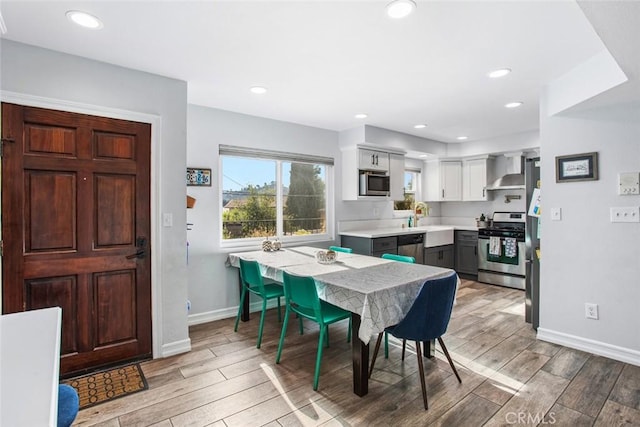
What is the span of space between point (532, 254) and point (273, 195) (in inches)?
121

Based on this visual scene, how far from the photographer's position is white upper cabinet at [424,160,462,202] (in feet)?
19.8

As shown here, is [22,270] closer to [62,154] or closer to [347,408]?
[62,154]

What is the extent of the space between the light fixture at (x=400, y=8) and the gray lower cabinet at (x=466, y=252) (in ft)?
14.8

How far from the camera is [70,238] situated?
2467mm

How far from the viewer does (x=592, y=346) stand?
2826 millimetres

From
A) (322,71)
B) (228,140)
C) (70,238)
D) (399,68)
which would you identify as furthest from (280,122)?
(70,238)

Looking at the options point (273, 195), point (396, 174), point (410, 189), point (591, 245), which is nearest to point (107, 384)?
point (273, 195)

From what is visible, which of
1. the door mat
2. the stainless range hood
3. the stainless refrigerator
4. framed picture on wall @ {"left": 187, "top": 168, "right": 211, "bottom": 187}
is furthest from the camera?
the stainless range hood

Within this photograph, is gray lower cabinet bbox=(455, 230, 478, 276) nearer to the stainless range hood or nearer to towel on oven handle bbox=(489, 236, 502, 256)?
towel on oven handle bbox=(489, 236, 502, 256)

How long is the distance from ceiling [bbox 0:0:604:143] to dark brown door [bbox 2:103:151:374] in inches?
24.0

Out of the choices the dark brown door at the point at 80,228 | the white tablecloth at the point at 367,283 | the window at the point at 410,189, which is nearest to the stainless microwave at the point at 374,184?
the window at the point at 410,189

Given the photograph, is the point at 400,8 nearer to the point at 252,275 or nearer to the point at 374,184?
the point at 252,275

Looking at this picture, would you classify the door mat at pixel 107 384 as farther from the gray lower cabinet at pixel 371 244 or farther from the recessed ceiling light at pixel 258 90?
the gray lower cabinet at pixel 371 244

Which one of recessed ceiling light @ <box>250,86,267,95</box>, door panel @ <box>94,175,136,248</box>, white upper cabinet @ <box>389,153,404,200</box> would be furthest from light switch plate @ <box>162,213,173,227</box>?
white upper cabinet @ <box>389,153,404,200</box>
